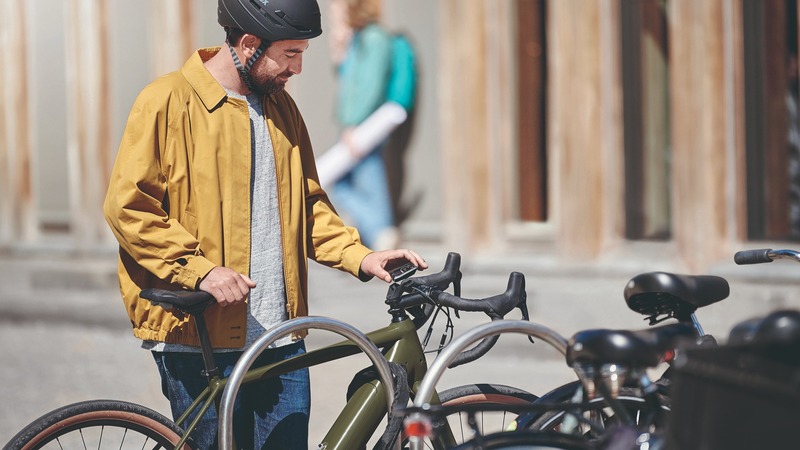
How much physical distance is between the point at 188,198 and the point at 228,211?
0.12 metres

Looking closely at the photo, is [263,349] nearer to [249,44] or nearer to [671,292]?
[249,44]

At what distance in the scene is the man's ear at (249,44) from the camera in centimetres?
387

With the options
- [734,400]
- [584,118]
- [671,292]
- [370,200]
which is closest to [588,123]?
[584,118]

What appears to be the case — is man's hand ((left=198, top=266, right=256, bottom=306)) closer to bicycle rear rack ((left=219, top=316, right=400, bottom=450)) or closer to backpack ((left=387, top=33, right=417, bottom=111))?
bicycle rear rack ((left=219, top=316, right=400, bottom=450))

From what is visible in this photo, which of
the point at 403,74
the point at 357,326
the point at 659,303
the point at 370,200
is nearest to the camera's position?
the point at 659,303

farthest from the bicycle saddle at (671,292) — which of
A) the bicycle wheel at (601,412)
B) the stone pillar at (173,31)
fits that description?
the stone pillar at (173,31)

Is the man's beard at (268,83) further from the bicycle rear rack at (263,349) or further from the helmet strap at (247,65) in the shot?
the bicycle rear rack at (263,349)

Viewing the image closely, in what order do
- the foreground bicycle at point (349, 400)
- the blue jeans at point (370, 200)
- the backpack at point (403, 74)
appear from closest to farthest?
the foreground bicycle at point (349, 400) < the backpack at point (403, 74) < the blue jeans at point (370, 200)

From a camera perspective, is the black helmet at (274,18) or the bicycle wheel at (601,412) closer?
the bicycle wheel at (601,412)

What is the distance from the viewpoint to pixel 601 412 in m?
3.35

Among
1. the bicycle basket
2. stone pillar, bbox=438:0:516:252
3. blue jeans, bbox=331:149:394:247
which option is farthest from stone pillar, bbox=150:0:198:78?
the bicycle basket

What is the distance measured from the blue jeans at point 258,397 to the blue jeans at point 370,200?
21.1 ft

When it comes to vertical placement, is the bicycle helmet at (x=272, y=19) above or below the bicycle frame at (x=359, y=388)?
above

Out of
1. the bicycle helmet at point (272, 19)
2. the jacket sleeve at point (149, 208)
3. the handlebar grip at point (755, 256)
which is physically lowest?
the handlebar grip at point (755, 256)
